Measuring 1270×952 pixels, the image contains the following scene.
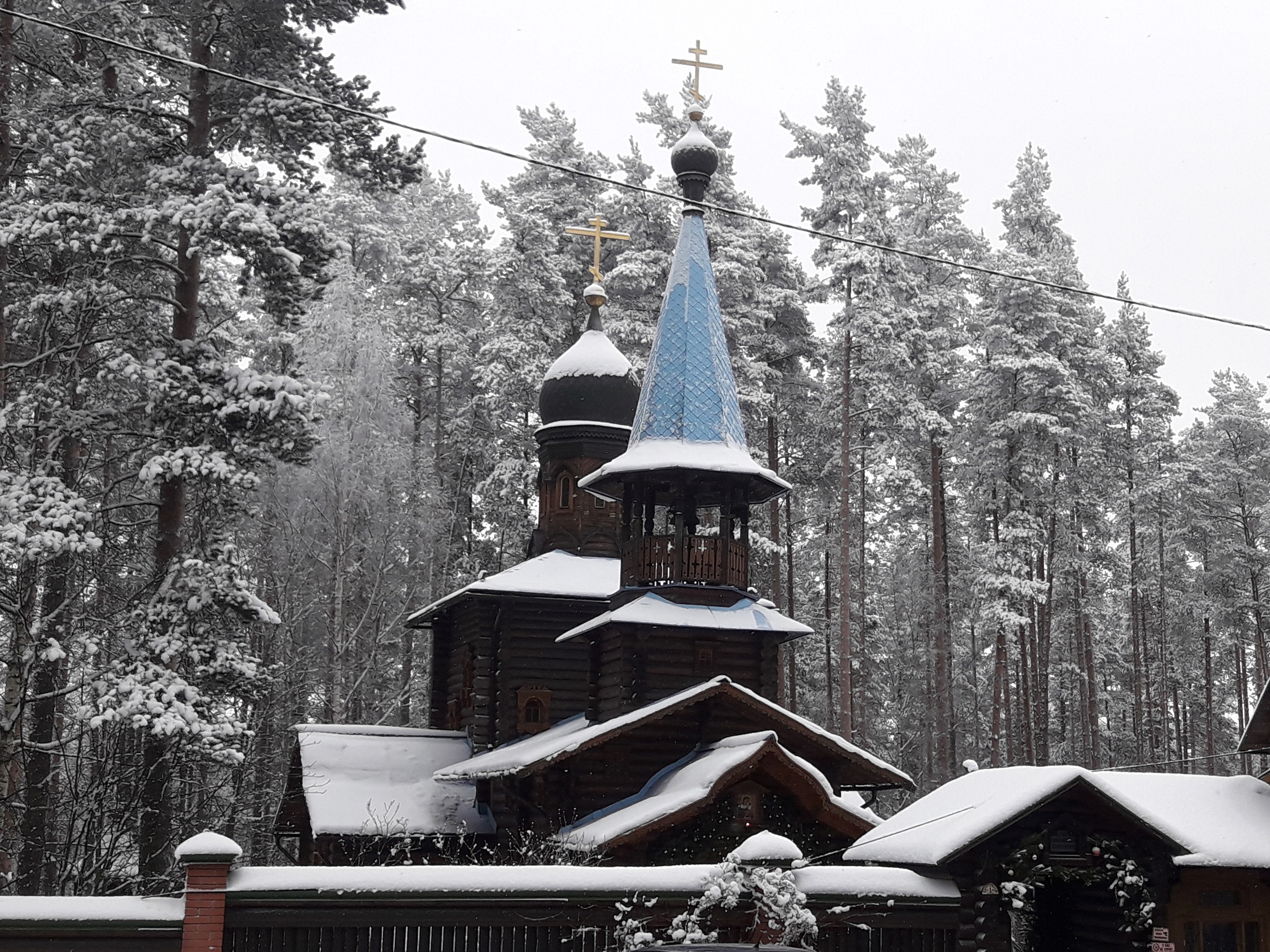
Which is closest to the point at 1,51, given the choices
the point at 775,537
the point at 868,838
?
the point at 868,838

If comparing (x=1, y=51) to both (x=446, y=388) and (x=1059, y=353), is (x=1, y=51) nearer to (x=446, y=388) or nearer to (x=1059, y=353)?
(x=446, y=388)

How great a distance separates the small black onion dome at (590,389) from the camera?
28531 millimetres

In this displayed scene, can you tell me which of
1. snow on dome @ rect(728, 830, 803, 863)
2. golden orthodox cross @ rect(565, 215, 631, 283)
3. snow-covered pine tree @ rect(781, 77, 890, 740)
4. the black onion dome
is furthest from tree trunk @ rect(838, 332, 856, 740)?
snow on dome @ rect(728, 830, 803, 863)

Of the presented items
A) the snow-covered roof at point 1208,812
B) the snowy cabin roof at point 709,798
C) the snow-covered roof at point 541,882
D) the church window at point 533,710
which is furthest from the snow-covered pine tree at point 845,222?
the snow-covered roof at point 541,882

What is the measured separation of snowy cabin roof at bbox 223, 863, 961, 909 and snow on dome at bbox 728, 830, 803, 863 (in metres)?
0.20

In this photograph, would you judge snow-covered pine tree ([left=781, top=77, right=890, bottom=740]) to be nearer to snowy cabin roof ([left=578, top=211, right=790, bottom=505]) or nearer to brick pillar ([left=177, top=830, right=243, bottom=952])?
snowy cabin roof ([left=578, top=211, right=790, bottom=505])

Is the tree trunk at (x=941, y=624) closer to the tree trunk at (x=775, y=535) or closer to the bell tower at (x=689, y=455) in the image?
the tree trunk at (x=775, y=535)

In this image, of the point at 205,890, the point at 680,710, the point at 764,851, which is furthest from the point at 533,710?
the point at 205,890

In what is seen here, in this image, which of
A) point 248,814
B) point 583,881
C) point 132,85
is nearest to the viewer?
point 583,881

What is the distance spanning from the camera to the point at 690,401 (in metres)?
22.5

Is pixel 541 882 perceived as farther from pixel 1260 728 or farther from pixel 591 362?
pixel 591 362

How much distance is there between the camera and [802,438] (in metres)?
43.3

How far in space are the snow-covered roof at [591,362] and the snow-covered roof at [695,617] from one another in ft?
26.2

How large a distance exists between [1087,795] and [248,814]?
16.6 m
